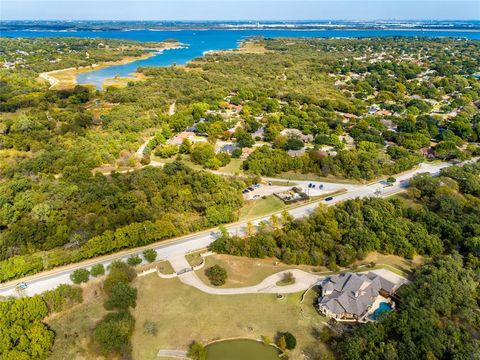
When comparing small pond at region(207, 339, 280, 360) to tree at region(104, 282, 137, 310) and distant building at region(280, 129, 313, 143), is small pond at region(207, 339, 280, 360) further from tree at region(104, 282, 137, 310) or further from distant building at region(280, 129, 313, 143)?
distant building at region(280, 129, 313, 143)

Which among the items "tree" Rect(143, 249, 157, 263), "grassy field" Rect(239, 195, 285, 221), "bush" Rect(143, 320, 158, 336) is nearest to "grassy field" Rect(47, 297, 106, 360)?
"bush" Rect(143, 320, 158, 336)

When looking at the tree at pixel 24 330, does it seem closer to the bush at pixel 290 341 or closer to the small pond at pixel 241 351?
the small pond at pixel 241 351

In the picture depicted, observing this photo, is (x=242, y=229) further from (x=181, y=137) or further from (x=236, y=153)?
Answer: (x=181, y=137)

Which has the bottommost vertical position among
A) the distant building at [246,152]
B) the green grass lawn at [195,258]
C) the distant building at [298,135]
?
the green grass lawn at [195,258]

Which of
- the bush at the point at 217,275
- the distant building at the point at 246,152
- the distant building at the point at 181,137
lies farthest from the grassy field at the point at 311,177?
the bush at the point at 217,275

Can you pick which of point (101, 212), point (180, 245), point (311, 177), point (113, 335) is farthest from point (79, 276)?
point (311, 177)

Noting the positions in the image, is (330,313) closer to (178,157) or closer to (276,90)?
(178,157)
